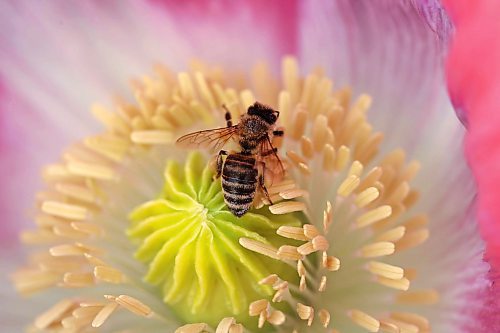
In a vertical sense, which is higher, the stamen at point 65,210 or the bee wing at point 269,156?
the bee wing at point 269,156

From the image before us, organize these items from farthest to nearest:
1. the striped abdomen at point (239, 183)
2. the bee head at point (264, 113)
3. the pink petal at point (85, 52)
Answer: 1. the pink petal at point (85, 52)
2. the bee head at point (264, 113)
3. the striped abdomen at point (239, 183)

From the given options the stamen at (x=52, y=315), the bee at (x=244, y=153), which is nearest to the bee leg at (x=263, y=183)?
the bee at (x=244, y=153)

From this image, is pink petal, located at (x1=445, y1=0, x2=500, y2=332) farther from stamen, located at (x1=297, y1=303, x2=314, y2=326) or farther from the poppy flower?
stamen, located at (x1=297, y1=303, x2=314, y2=326)

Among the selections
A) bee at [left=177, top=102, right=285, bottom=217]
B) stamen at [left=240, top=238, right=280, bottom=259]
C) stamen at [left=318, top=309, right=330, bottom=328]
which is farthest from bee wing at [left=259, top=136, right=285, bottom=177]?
stamen at [left=318, top=309, right=330, bottom=328]

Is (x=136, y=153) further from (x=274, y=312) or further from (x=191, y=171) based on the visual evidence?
(x=274, y=312)

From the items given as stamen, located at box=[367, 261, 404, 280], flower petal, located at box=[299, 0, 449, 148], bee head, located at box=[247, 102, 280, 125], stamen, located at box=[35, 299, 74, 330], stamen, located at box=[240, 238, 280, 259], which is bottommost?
stamen, located at box=[35, 299, 74, 330]

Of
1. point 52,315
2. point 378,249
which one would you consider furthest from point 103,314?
point 378,249

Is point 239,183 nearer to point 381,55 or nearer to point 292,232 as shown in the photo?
point 292,232

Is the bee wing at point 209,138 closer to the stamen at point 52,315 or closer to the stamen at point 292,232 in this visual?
the stamen at point 292,232
